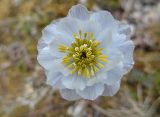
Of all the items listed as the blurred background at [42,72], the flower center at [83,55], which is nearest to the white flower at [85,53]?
the flower center at [83,55]

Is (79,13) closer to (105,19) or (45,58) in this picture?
(105,19)

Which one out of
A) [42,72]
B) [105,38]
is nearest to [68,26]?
[105,38]

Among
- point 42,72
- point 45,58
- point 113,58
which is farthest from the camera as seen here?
point 42,72

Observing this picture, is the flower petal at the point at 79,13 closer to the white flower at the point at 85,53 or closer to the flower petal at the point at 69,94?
the white flower at the point at 85,53

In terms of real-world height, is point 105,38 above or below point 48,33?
below

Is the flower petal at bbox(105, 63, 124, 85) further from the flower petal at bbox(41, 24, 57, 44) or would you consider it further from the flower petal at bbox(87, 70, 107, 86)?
the flower petal at bbox(41, 24, 57, 44)

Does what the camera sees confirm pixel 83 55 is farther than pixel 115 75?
Yes

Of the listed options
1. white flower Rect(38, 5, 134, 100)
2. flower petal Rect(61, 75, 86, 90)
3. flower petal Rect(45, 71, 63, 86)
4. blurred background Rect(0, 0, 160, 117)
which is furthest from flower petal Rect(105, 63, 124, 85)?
blurred background Rect(0, 0, 160, 117)

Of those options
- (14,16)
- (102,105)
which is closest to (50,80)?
(102,105)
